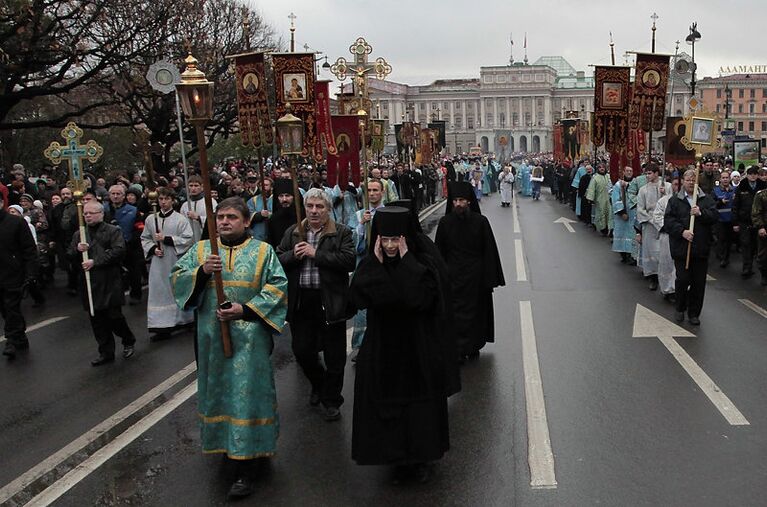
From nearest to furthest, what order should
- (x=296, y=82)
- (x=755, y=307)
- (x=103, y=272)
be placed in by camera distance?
(x=103, y=272) → (x=755, y=307) → (x=296, y=82)

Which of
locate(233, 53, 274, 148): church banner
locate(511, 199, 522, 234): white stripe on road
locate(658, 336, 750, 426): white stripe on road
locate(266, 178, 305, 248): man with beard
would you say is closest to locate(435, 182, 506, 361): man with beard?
locate(266, 178, 305, 248): man with beard

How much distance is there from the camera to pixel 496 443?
600cm

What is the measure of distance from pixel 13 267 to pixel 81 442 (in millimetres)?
3737

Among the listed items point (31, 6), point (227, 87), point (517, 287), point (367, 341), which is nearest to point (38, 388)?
point (367, 341)

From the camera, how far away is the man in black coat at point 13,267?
9203 mm

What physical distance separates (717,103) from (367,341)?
419 feet

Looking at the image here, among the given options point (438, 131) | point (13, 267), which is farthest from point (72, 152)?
point (438, 131)

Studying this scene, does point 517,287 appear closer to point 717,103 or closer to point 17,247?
point 17,247

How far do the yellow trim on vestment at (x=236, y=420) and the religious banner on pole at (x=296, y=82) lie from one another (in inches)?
308

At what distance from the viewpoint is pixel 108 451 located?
20.1 ft

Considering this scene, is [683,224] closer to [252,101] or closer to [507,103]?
[252,101]

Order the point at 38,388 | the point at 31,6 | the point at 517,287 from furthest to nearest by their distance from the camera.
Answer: the point at 31,6
the point at 517,287
the point at 38,388

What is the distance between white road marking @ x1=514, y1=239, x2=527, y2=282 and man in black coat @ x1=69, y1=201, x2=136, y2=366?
7.04 metres

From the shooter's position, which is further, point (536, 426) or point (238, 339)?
point (536, 426)
